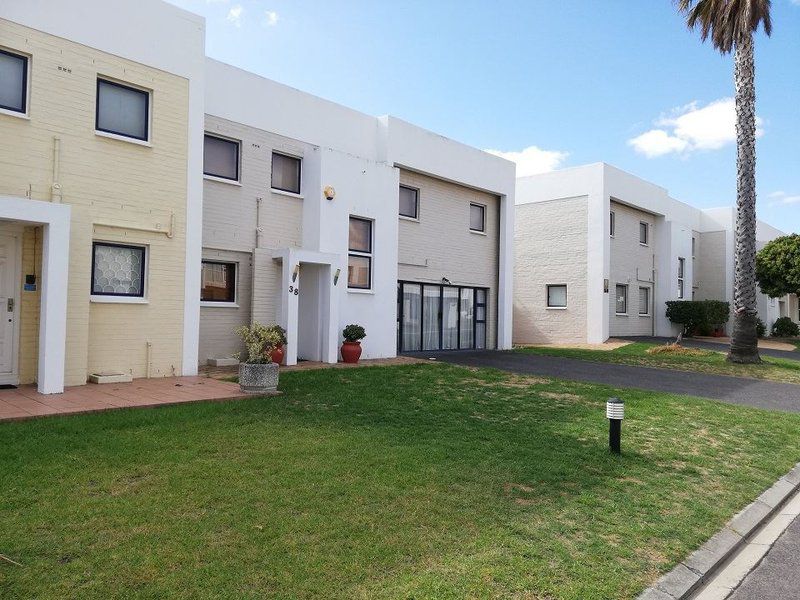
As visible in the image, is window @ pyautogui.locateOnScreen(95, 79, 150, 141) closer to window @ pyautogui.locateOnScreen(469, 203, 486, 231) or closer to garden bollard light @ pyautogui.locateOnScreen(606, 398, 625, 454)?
garden bollard light @ pyautogui.locateOnScreen(606, 398, 625, 454)

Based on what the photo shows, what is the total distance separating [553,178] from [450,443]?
2174 centimetres

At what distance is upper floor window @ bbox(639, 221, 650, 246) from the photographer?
29141 mm

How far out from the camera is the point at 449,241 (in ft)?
64.8

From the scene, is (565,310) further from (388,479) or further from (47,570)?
(47,570)

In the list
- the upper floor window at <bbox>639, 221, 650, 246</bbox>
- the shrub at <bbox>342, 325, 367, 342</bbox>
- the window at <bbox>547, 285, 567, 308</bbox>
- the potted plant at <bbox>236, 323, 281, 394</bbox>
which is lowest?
the potted plant at <bbox>236, 323, 281, 394</bbox>

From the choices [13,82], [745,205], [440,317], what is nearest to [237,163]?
[13,82]

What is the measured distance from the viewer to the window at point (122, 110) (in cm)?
1112

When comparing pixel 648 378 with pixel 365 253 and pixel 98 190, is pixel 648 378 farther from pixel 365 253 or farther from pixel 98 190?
pixel 98 190

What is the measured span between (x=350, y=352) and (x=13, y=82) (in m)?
8.82

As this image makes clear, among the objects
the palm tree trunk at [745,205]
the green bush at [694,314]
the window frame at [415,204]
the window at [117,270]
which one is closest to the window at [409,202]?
the window frame at [415,204]

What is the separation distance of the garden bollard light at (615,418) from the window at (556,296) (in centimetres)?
1943

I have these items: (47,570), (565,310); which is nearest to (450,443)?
(47,570)

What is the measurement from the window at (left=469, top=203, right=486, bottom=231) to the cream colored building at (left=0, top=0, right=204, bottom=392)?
1079 cm

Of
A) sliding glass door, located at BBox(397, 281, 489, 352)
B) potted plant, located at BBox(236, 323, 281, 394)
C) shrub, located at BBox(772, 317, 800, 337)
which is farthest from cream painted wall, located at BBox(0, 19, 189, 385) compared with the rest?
shrub, located at BBox(772, 317, 800, 337)
